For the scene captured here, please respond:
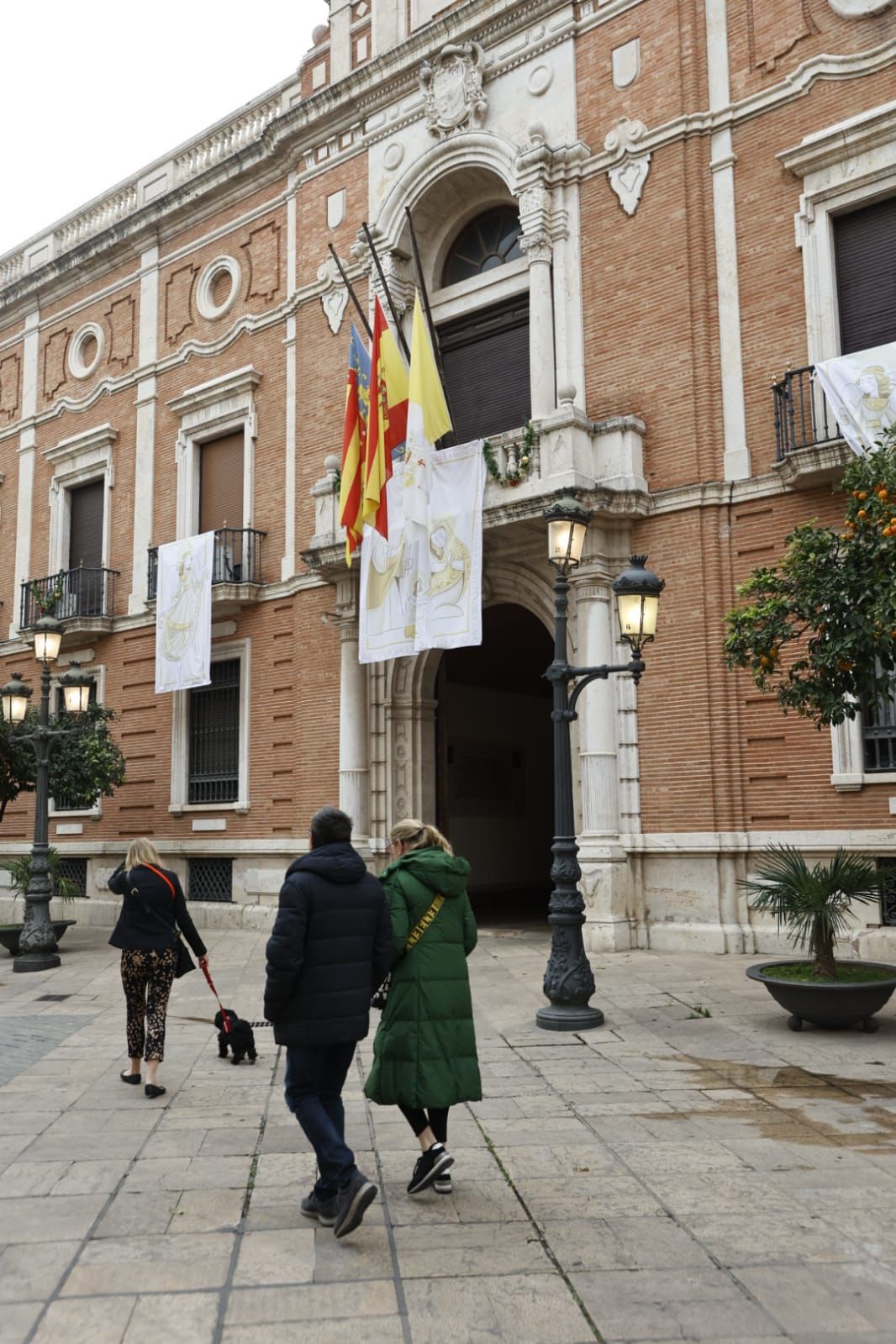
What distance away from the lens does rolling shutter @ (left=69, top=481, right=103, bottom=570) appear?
2223cm

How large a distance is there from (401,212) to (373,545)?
5376 millimetres

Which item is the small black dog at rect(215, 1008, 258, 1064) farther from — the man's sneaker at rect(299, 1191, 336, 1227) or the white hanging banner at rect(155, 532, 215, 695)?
the white hanging banner at rect(155, 532, 215, 695)

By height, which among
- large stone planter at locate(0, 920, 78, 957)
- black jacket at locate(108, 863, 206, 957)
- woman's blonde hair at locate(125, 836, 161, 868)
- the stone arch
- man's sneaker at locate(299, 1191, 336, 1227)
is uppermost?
the stone arch

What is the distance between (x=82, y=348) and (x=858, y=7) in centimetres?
1580

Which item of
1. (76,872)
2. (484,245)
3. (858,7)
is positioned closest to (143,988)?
(858,7)

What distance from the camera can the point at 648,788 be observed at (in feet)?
43.7

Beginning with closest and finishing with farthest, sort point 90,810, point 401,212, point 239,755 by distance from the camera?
point 401,212 < point 239,755 < point 90,810

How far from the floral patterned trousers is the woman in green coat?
8.91 feet

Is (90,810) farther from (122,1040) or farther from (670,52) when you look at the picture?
(670,52)

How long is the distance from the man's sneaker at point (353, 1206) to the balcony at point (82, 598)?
17343 millimetres

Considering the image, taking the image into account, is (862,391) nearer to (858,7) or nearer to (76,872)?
(858,7)

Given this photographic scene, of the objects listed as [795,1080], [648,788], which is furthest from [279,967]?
[648,788]

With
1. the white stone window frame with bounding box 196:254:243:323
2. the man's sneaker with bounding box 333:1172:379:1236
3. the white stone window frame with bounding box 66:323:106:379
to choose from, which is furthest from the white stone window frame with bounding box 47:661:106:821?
the man's sneaker with bounding box 333:1172:379:1236

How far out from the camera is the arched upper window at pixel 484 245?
16578mm
